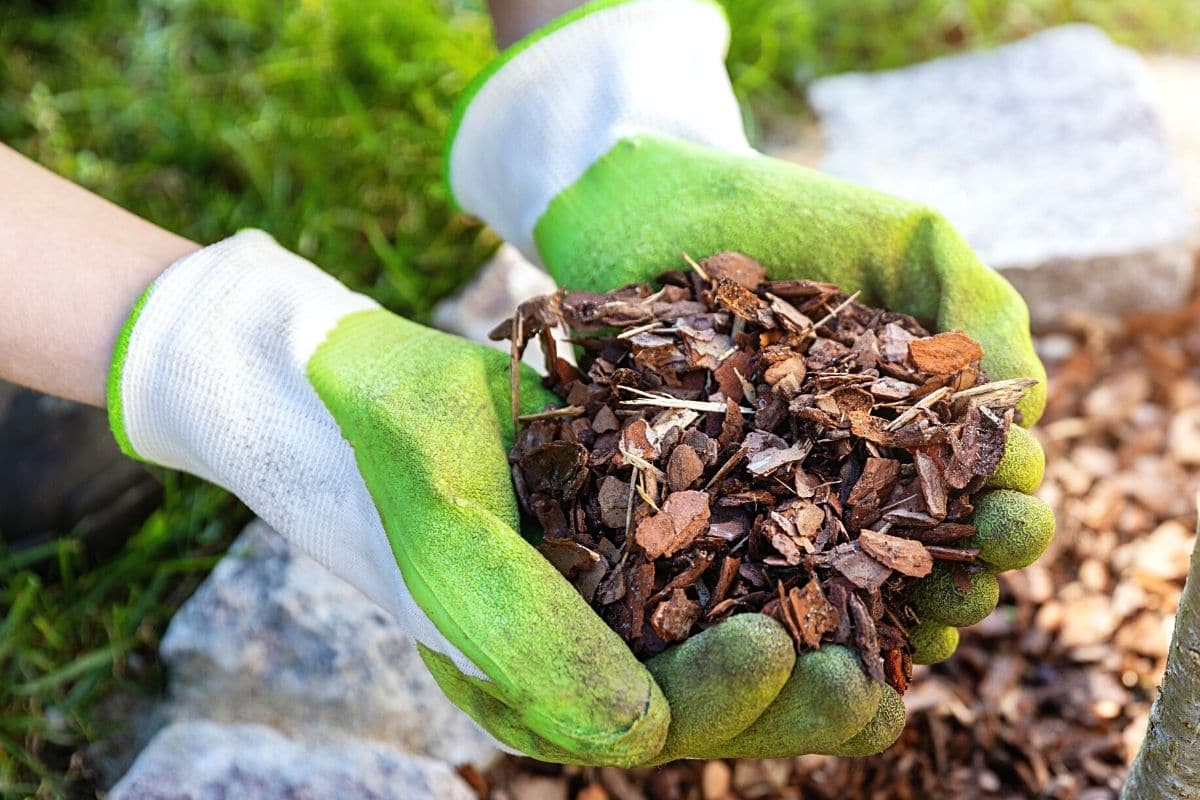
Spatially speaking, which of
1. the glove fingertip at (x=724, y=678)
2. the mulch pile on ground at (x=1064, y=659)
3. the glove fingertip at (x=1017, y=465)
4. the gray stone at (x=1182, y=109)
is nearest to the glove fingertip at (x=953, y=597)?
the glove fingertip at (x=1017, y=465)

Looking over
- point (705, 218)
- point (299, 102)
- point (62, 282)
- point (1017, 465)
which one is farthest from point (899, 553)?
point (299, 102)

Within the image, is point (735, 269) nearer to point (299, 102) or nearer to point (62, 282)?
point (62, 282)

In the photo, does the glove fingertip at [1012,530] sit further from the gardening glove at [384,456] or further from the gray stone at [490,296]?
the gray stone at [490,296]

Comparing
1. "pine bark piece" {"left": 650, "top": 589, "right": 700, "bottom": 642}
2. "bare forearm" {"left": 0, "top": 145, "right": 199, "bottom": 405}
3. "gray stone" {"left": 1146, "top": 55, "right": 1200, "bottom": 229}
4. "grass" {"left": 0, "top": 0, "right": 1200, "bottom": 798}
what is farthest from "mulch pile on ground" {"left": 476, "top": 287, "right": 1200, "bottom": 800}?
"grass" {"left": 0, "top": 0, "right": 1200, "bottom": 798}

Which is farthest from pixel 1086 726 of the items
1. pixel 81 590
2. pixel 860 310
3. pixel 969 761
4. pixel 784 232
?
pixel 81 590

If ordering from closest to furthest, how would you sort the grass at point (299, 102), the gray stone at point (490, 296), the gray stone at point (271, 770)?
1. the gray stone at point (271, 770)
2. the gray stone at point (490, 296)
3. the grass at point (299, 102)

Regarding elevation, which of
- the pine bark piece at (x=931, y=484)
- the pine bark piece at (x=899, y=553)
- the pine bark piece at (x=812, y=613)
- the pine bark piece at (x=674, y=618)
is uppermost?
the pine bark piece at (x=931, y=484)

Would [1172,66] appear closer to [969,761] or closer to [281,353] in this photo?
[969,761]

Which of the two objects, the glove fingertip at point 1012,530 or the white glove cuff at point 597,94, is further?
the white glove cuff at point 597,94
